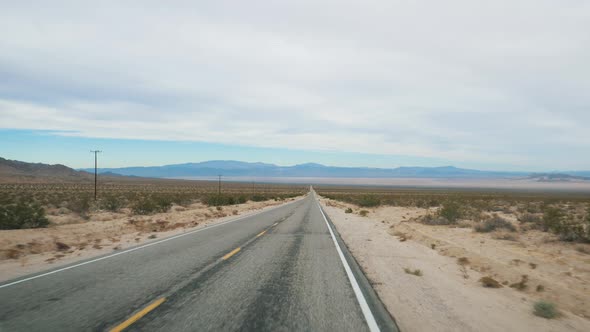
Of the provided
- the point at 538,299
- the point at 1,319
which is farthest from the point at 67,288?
the point at 538,299

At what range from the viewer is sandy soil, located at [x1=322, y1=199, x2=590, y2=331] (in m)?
5.88

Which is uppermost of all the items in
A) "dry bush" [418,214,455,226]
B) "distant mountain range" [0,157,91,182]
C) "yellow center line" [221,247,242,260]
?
"distant mountain range" [0,157,91,182]

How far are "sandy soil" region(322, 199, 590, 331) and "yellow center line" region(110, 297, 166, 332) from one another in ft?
13.3

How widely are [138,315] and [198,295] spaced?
1296mm

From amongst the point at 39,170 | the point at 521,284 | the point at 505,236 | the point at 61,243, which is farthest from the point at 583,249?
the point at 39,170

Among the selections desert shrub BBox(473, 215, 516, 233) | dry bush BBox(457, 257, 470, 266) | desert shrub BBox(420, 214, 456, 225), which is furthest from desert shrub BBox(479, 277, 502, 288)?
desert shrub BBox(420, 214, 456, 225)

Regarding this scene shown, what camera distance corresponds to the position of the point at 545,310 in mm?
6191

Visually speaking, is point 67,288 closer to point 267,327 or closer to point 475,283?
point 267,327

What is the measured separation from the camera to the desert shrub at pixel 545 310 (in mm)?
6105

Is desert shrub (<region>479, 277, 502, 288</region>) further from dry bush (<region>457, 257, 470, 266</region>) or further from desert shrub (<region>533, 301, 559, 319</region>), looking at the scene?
dry bush (<region>457, 257, 470, 266</region>)

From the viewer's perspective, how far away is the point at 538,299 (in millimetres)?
7223

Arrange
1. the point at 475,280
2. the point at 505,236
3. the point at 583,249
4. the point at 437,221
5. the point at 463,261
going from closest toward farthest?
the point at 475,280, the point at 463,261, the point at 583,249, the point at 505,236, the point at 437,221

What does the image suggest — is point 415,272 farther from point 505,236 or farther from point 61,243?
point 61,243

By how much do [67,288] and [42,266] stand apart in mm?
3232
